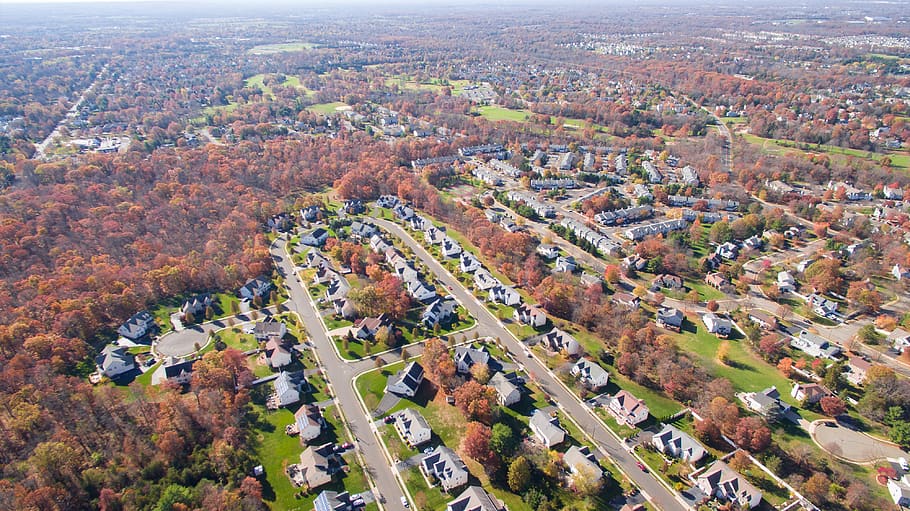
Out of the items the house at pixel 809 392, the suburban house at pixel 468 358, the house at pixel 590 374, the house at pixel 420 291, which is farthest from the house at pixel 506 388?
the house at pixel 809 392

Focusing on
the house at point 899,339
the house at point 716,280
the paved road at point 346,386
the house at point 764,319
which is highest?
the house at point 899,339

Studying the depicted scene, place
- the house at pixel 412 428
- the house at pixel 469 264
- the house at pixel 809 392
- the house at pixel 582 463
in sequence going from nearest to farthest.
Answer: the house at pixel 582 463
the house at pixel 412 428
the house at pixel 809 392
the house at pixel 469 264

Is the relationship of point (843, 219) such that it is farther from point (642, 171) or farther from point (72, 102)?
point (72, 102)

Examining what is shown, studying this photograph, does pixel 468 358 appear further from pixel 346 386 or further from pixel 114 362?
pixel 114 362

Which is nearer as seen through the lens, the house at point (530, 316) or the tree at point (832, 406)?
the tree at point (832, 406)

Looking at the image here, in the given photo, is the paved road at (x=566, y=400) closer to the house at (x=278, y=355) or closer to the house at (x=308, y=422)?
the house at (x=308, y=422)

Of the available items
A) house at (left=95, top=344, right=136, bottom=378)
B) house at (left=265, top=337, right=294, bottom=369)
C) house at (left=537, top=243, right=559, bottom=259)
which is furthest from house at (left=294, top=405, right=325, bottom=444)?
house at (left=537, top=243, right=559, bottom=259)
